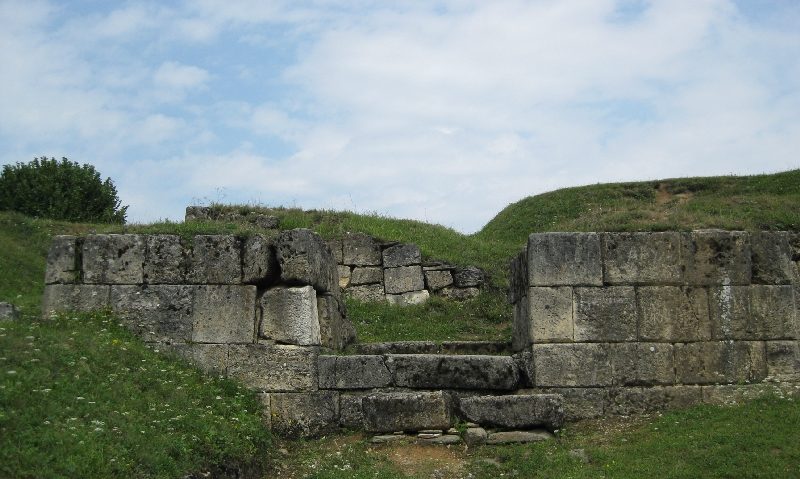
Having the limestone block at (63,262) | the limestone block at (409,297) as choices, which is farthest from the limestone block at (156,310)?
the limestone block at (409,297)

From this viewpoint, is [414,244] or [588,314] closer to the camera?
[588,314]

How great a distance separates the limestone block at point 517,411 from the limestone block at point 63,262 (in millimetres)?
6093

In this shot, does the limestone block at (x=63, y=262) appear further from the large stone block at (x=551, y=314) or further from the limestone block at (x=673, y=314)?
the limestone block at (x=673, y=314)

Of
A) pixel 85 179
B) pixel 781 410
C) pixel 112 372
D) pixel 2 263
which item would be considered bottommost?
pixel 781 410

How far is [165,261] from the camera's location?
40.0 ft

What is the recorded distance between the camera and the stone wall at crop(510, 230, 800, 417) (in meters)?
11.9

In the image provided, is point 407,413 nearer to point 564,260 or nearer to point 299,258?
point 299,258

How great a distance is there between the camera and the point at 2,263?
2214cm

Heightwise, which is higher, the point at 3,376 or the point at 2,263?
the point at 2,263

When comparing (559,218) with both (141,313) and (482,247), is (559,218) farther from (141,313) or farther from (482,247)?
(141,313)

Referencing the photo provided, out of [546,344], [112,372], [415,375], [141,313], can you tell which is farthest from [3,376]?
[546,344]

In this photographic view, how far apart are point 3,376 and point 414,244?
47.2 ft

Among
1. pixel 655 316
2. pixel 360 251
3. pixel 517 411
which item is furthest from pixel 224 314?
pixel 360 251

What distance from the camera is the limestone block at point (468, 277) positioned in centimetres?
2075
